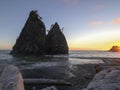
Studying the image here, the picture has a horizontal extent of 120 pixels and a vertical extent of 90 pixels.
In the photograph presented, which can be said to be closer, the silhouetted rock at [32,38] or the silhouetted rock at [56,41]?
the silhouetted rock at [32,38]

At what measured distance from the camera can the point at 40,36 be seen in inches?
3438

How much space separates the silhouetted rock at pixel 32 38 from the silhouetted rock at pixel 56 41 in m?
8.01

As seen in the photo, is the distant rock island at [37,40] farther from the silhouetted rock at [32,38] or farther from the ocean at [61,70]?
the ocean at [61,70]

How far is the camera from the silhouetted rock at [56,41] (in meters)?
95.4

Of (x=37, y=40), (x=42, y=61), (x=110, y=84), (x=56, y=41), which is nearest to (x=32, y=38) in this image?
(x=37, y=40)

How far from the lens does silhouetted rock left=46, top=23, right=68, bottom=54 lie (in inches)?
3755

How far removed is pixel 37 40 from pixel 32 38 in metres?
2.94

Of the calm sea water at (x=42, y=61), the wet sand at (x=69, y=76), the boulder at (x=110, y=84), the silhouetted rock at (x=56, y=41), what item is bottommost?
the wet sand at (x=69, y=76)

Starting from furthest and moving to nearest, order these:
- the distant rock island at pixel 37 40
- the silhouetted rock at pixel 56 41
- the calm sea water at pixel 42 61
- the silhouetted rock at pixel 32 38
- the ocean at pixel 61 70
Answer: the silhouetted rock at pixel 56 41
the distant rock island at pixel 37 40
the silhouetted rock at pixel 32 38
the calm sea water at pixel 42 61
the ocean at pixel 61 70

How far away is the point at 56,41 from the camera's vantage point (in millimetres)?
96312

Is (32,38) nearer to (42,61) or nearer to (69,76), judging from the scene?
(42,61)

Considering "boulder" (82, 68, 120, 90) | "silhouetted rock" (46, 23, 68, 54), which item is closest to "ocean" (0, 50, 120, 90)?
"boulder" (82, 68, 120, 90)

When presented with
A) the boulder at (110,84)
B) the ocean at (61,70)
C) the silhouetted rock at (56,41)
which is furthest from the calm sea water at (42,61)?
the silhouetted rock at (56,41)

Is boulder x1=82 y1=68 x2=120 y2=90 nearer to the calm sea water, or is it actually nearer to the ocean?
the ocean
